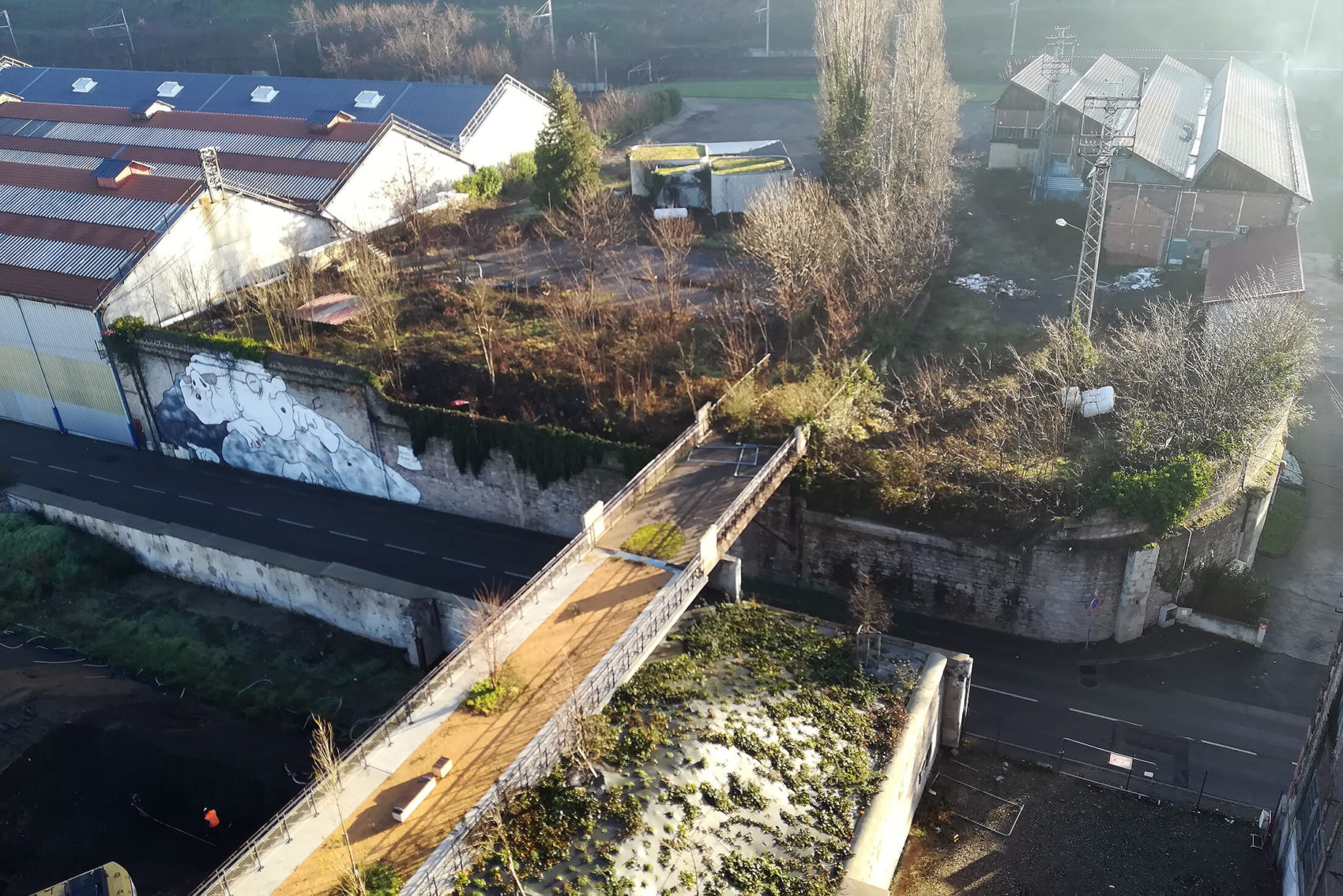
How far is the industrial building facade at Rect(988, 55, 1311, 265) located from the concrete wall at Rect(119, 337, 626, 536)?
1035 inches

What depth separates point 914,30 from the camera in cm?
4384

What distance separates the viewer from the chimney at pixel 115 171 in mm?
41438

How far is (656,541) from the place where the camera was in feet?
79.8

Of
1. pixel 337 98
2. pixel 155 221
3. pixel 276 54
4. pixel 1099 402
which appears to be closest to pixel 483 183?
pixel 337 98

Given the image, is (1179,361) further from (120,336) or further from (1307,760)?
(120,336)

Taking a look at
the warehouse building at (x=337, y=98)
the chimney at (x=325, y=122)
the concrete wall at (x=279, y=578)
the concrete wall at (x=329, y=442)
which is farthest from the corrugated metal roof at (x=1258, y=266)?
the chimney at (x=325, y=122)

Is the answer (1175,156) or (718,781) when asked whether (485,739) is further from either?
(1175,156)

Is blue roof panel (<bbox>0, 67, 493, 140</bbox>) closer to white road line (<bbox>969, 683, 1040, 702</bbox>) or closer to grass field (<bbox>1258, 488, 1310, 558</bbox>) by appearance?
→ white road line (<bbox>969, 683, 1040, 702</bbox>)

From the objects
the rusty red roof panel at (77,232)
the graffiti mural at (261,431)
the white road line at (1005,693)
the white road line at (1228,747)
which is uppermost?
the rusty red roof panel at (77,232)

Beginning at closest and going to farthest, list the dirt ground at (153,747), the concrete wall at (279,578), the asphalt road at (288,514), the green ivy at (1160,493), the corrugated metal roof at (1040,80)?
the dirt ground at (153,747) → the green ivy at (1160,493) → the concrete wall at (279,578) → the asphalt road at (288,514) → the corrugated metal roof at (1040,80)

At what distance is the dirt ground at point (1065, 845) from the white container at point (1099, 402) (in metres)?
11.9

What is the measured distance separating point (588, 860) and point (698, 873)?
217 cm

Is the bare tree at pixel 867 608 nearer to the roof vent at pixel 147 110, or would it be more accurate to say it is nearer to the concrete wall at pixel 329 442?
the concrete wall at pixel 329 442

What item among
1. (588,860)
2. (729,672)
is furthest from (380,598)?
(588,860)
